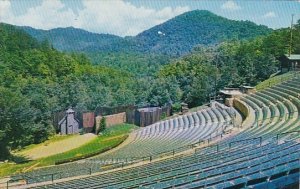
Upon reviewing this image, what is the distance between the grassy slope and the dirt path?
1.31 metres

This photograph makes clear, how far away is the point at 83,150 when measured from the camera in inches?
1471

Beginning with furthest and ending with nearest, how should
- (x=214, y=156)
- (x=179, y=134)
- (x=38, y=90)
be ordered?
Answer: (x=38, y=90) → (x=179, y=134) → (x=214, y=156)

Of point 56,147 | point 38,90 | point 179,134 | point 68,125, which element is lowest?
point 56,147

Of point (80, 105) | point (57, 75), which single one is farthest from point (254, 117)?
point (57, 75)

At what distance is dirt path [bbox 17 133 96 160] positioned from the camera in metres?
38.0

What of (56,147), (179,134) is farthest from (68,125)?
(179,134)

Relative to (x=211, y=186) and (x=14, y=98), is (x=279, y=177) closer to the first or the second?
(x=211, y=186)

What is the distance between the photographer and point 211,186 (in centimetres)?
786

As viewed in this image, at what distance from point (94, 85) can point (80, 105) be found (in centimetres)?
1259

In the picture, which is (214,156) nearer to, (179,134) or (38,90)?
(179,134)

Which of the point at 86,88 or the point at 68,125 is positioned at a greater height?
the point at 86,88

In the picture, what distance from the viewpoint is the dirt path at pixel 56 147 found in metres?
38.0

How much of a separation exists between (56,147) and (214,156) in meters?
29.4

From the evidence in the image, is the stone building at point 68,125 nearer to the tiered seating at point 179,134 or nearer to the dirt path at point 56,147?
the dirt path at point 56,147
